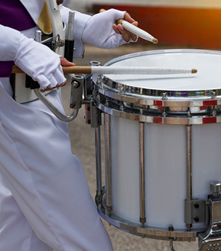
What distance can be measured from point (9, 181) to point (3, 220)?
0.68ft

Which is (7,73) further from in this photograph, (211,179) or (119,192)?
(211,179)

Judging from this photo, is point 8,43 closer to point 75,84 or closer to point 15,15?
point 15,15

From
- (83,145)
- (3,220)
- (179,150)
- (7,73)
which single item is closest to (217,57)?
(179,150)

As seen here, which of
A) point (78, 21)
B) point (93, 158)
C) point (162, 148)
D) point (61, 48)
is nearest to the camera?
point (162, 148)

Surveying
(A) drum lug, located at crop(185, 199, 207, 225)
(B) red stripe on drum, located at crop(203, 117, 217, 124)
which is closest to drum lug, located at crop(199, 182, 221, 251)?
(A) drum lug, located at crop(185, 199, 207, 225)

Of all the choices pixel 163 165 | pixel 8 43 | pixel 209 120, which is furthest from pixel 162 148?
pixel 8 43

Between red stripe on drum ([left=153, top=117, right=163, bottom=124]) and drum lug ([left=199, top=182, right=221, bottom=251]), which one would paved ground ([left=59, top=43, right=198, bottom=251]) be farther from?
red stripe on drum ([left=153, top=117, right=163, bottom=124])

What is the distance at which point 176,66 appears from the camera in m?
1.63

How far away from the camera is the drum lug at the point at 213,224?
4.71 ft

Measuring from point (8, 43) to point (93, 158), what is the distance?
167cm

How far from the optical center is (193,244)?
212 cm

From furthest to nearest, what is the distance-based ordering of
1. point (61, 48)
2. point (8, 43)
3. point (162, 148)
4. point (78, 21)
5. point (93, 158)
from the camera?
point (93, 158) < point (78, 21) < point (61, 48) < point (162, 148) < point (8, 43)

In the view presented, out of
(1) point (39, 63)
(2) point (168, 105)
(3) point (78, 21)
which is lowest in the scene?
(2) point (168, 105)

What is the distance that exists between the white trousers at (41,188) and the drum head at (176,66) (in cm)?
26
